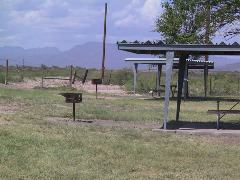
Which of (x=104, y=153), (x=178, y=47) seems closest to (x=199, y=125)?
(x=178, y=47)

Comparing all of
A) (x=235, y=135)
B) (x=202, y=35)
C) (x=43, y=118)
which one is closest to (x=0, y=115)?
(x=43, y=118)

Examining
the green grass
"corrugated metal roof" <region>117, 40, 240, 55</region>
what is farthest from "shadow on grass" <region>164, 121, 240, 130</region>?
"corrugated metal roof" <region>117, 40, 240, 55</region>

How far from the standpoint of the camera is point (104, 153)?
11.6 metres

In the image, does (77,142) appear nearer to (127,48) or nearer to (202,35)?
(127,48)

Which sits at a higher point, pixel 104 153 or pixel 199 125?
pixel 199 125

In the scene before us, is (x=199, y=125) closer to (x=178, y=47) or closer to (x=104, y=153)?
(x=178, y=47)

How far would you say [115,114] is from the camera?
20344mm

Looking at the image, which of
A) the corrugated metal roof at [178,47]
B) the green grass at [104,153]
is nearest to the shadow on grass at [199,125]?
the green grass at [104,153]

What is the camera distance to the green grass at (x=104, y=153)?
974 centimetres

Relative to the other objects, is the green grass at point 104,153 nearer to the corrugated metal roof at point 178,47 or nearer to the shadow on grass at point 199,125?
the shadow on grass at point 199,125

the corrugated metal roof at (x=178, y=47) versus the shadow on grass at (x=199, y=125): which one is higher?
the corrugated metal roof at (x=178, y=47)

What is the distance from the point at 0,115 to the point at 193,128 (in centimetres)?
543

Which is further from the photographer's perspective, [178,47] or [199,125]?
[199,125]

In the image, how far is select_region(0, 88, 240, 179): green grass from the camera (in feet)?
32.0
